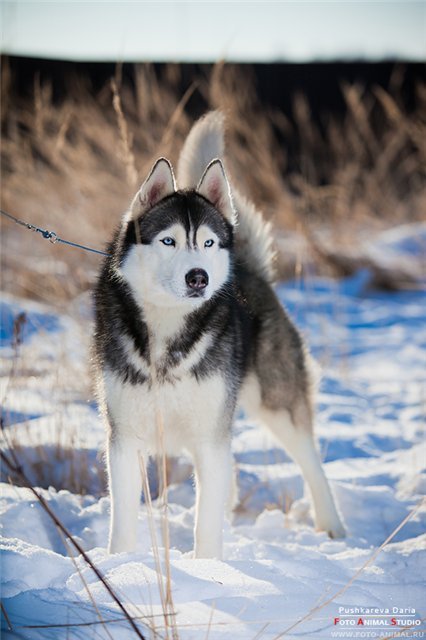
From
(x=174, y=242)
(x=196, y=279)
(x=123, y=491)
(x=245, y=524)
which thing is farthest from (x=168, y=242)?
(x=245, y=524)

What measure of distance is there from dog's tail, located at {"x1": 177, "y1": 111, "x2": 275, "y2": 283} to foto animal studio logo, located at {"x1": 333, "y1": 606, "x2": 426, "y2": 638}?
63.6 inches

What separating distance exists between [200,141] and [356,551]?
70.6 inches

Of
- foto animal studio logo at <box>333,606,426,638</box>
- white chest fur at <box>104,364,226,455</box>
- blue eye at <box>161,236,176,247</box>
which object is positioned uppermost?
blue eye at <box>161,236,176,247</box>

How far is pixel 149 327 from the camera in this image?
2.16 meters

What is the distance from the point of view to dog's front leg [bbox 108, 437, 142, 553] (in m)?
2.17

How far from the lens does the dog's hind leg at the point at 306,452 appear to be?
2.79m

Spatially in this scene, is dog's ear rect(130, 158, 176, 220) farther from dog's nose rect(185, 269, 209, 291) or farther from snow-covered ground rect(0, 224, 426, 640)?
snow-covered ground rect(0, 224, 426, 640)

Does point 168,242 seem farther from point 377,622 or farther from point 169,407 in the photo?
point 377,622

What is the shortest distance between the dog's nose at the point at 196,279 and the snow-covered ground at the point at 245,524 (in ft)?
2.34

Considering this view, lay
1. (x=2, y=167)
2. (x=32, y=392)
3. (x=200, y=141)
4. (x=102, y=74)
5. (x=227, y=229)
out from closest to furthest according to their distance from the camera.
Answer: (x=227, y=229), (x=200, y=141), (x=32, y=392), (x=2, y=167), (x=102, y=74)

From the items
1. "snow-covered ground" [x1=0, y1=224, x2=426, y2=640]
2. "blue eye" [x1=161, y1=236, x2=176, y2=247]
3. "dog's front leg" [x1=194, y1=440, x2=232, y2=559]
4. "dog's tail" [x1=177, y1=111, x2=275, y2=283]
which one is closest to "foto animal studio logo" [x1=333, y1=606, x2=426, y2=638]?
"snow-covered ground" [x1=0, y1=224, x2=426, y2=640]

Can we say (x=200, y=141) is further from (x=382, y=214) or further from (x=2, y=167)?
(x=382, y=214)

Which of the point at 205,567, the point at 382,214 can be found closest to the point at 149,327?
Answer: the point at 205,567

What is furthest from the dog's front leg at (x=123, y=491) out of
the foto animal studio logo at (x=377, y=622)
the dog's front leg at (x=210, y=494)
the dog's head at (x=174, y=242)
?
the foto animal studio logo at (x=377, y=622)
